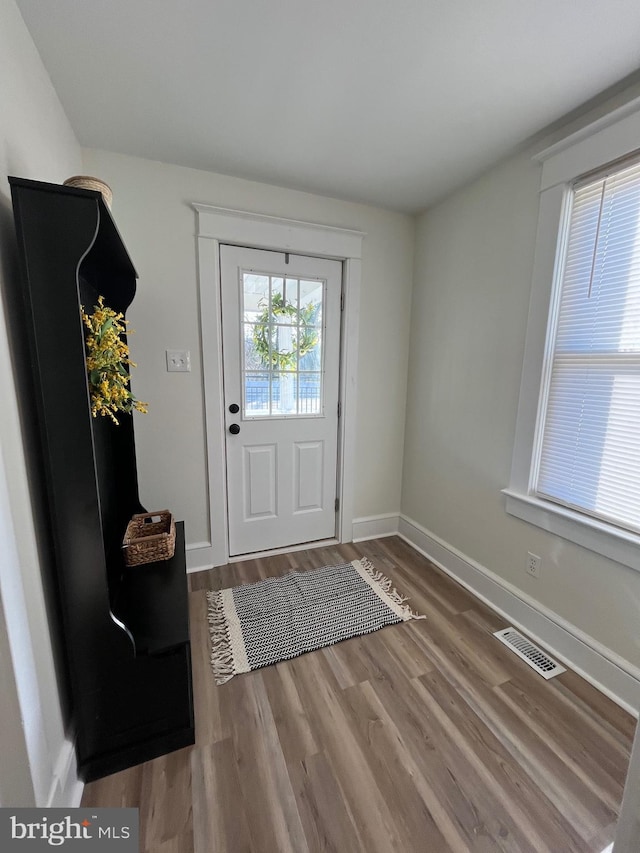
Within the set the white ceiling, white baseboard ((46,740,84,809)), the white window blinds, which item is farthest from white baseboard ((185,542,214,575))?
the white ceiling

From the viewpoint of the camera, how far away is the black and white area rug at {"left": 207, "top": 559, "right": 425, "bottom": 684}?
159 centimetres

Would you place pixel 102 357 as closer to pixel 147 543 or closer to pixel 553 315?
pixel 147 543

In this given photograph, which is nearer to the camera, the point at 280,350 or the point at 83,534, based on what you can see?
the point at 83,534

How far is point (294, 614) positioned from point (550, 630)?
4.03ft

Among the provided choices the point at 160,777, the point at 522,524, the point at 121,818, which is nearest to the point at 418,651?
the point at 522,524

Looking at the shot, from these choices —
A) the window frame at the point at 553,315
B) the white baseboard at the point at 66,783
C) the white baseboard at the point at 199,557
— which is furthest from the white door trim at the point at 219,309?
the white baseboard at the point at 66,783

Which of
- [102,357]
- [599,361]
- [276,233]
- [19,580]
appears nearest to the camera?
[19,580]

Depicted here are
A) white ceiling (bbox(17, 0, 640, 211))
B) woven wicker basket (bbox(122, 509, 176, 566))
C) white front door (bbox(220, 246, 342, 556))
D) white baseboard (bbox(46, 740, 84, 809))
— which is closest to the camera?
white baseboard (bbox(46, 740, 84, 809))

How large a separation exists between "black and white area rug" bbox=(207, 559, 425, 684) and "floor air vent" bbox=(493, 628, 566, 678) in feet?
1.30

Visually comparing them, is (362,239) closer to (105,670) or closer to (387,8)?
(387,8)

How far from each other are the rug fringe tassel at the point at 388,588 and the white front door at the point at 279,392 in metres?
0.47

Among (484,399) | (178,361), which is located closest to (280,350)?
(178,361)

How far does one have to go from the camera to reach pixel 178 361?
6.57 ft

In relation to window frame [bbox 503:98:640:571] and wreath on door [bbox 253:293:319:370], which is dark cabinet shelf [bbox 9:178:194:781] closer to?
wreath on door [bbox 253:293:319:370]
